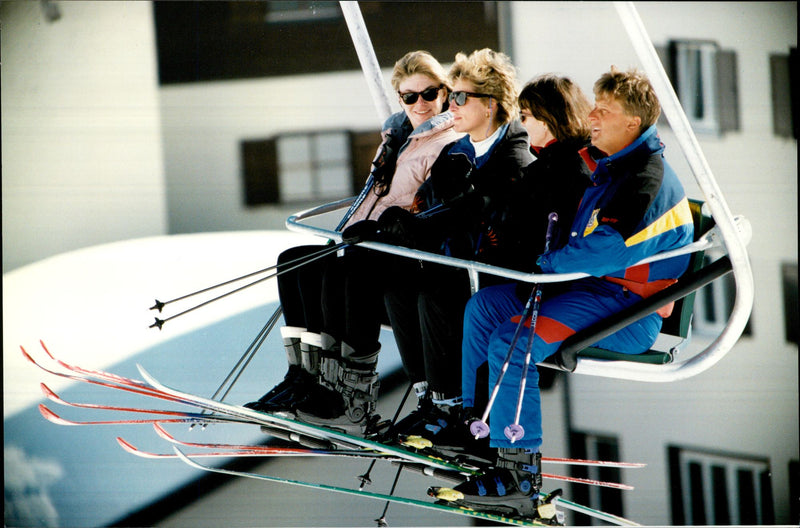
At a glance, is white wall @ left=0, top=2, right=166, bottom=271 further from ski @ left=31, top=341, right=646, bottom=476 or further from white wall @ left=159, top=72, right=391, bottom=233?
ski @ left=31, top=341, right=646, bottom=476

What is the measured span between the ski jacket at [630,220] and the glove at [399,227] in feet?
1.44

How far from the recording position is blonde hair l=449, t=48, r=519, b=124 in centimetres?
300

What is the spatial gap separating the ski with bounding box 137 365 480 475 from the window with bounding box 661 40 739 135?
174 cm

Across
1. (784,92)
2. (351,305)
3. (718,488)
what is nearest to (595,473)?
(718,488)

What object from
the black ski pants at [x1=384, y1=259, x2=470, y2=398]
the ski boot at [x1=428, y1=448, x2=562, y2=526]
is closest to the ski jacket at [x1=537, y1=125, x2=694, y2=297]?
the black ski pants at [x1=384, y1=259, x2=470, y2=398]

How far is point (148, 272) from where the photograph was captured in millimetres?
A: 4070

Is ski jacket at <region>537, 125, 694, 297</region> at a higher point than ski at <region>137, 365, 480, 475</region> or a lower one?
higher

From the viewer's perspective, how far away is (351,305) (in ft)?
10.1

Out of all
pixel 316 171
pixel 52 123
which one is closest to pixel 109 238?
pixel 52 123

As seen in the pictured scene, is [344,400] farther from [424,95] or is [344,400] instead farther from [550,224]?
[424,95]

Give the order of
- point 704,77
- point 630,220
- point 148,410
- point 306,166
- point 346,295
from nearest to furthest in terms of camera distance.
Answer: point 630,220 < point 346,295 < point 148,410 < point 704,77 < point 306,166

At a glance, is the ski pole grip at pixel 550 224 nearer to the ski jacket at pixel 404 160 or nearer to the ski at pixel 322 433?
the ski jacket at pixel 404 160

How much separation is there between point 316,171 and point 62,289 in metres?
1.25

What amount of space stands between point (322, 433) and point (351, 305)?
45 centimetres
